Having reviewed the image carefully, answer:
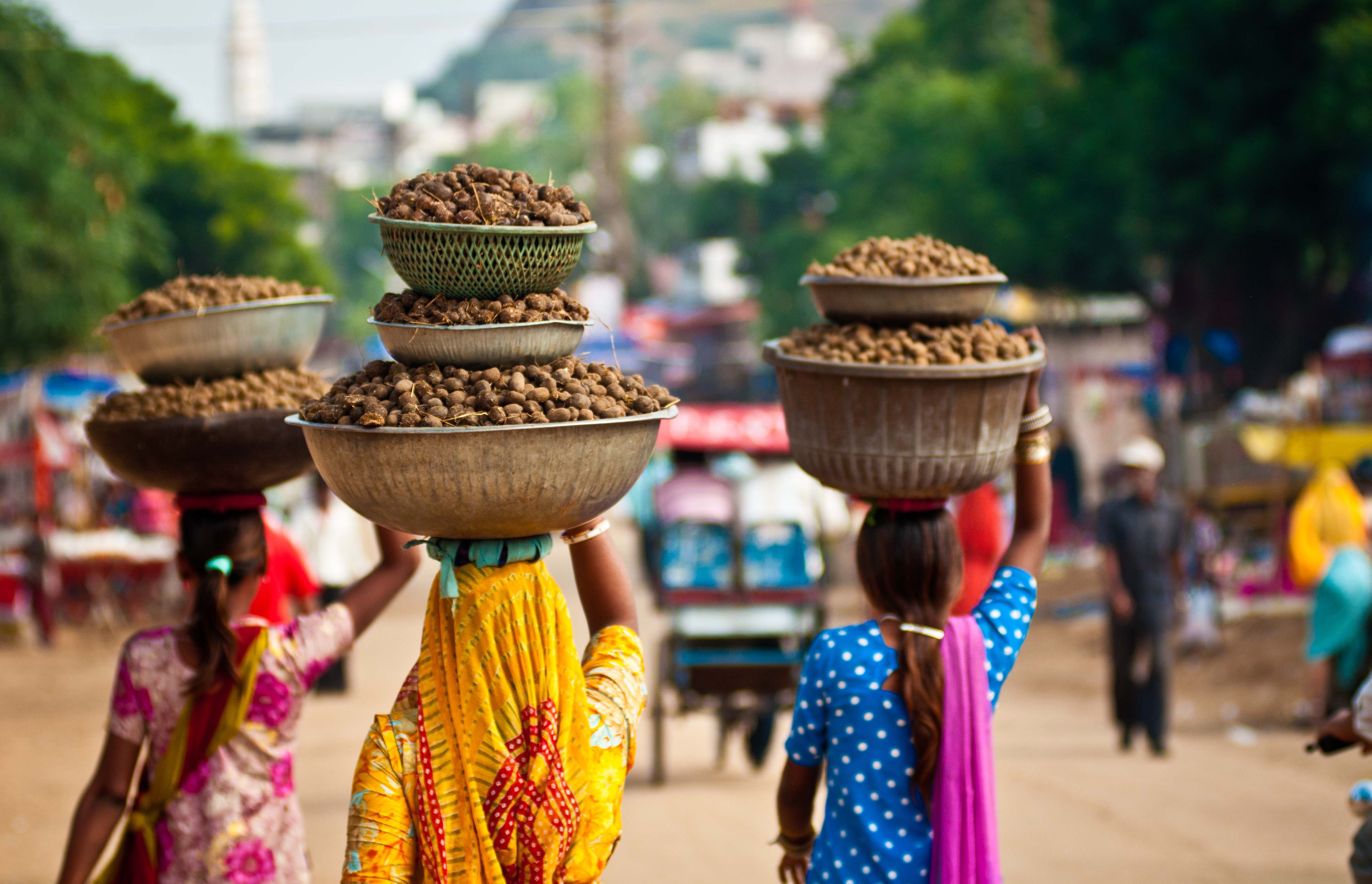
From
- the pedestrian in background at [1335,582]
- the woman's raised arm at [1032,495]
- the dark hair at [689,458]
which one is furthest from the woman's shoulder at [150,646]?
the dark hair at [689,458]

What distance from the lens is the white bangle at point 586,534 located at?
8.84 feet

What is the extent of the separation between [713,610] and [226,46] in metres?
167

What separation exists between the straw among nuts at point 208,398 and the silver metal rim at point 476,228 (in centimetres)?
109

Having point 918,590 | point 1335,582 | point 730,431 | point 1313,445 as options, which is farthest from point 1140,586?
point 918,590

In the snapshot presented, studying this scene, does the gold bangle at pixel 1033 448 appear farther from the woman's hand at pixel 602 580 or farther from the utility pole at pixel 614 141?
the utility pole at pixel 614 141

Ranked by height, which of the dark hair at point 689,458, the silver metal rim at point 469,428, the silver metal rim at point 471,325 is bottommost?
the dark hair at point 689,458

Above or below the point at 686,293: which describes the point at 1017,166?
above

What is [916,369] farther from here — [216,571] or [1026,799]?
[1026,799]

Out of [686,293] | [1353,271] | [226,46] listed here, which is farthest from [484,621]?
[226,46]

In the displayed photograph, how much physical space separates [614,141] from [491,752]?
3730 cm

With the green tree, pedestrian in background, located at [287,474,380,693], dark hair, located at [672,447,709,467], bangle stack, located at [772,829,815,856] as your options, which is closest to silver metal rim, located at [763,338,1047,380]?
bangle stack, located at [772,829,815,856]

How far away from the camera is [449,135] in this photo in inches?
5344

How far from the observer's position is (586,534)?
8.84 ft

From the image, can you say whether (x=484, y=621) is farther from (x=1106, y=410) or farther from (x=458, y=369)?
(x=1106, y=410)
